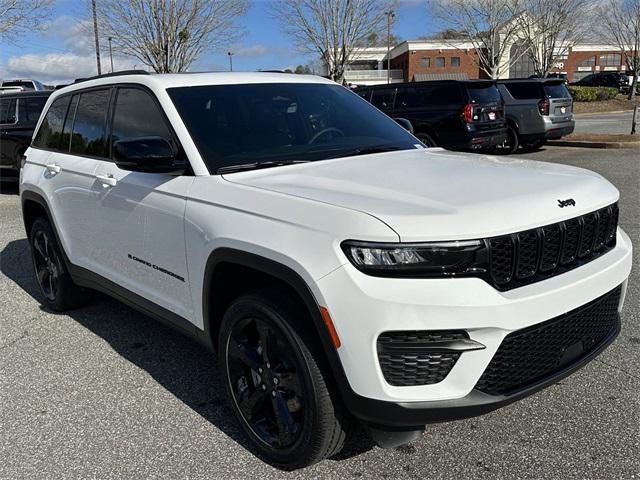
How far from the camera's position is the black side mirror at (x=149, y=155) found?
10.2 ft

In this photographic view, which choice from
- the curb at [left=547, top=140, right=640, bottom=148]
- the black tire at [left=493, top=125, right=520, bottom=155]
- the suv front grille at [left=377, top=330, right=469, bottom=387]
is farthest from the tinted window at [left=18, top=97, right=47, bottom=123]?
the curb at [left=547, top=140, right=640, bottom=148]

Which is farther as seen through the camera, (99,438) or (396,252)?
→ (99,438)

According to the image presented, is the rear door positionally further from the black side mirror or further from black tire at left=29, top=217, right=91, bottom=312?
black tire at left=29, top=217, right=91, bottom=312

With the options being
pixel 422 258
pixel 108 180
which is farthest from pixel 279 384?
pixel 108 180

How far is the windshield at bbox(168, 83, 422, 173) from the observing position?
3.36 meters

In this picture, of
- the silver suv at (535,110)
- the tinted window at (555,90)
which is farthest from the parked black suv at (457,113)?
the tinted window at (555,90)

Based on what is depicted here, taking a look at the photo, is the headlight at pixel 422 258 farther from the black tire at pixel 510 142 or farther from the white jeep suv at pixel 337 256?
the black tire at pixel 510 142

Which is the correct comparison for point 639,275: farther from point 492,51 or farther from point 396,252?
point 492,51

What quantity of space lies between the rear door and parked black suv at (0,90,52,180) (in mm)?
8376

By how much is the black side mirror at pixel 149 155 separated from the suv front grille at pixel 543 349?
1.84m

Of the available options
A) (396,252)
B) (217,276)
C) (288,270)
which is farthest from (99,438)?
(396,252)

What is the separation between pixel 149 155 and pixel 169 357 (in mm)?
1555

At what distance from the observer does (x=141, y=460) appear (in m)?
2.91

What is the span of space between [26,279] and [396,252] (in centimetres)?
498
